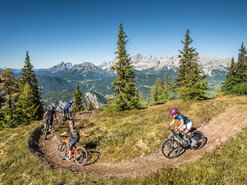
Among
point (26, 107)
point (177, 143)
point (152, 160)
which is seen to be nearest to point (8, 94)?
point (26, 107)

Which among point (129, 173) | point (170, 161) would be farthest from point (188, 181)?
point (129, 173)

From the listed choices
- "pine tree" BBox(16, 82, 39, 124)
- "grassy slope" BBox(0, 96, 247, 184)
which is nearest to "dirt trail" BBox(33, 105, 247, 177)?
"grassy slope" BBox(0, 96, 247, 184)

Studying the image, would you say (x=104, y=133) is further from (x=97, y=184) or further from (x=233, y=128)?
(x=233, y=128)

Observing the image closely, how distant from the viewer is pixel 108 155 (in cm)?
1051

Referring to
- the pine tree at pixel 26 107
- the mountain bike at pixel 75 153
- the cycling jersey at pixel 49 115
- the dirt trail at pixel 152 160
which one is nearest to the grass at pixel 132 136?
the dirt trail at pixel 152 160

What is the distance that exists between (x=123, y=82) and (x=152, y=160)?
58.8 ft

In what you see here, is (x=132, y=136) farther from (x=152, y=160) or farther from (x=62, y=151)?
(x=62, y=151)

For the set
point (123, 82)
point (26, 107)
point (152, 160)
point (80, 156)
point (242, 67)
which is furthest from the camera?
point (242, 67)

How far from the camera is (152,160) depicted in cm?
922

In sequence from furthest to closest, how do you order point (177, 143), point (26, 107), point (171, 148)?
point (26, 107) → point (171, 148) → point (177, 143)

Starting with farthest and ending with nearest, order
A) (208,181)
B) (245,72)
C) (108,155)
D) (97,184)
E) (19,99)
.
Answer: (245,72), (19,99), (108,155), (97,184), (208,181)

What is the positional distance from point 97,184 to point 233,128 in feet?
37.7

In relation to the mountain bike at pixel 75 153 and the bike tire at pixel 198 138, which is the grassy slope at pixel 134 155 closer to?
the bike tire at pixel 198 138

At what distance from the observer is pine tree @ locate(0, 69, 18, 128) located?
2937 centimetres
